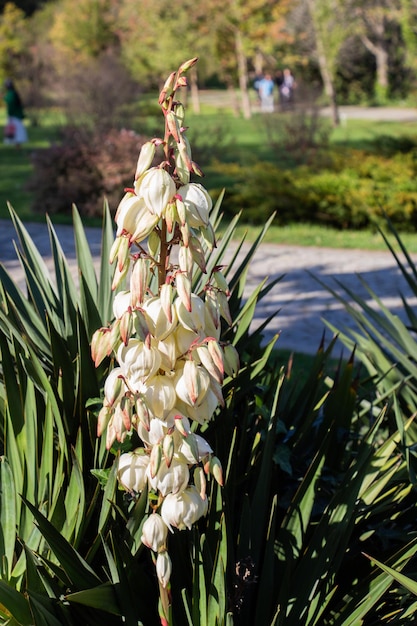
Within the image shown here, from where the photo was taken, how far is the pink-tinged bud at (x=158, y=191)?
4.98 feet

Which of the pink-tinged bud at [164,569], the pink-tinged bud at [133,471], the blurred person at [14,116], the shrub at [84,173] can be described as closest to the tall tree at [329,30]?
the blurred person at [14,116]

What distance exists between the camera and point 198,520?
1.96m

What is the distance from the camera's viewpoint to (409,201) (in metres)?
11.0

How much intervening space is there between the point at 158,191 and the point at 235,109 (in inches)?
1241

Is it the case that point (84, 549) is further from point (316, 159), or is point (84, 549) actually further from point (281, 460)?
point (316, 159)

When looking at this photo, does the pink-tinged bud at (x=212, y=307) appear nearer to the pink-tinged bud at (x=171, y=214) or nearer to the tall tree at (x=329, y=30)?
the pink-tinged bud at (x=171, y=214)

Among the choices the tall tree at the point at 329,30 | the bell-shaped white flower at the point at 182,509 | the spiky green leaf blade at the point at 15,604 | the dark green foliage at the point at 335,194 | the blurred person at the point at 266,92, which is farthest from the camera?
the blurred person at the point at 266,92

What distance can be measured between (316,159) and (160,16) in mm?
19714

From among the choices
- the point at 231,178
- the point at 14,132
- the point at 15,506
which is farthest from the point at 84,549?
the point at 14,132

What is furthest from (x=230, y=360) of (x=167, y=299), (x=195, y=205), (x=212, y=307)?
(x=195, y=205)

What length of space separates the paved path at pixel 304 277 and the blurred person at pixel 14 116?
9276 mm

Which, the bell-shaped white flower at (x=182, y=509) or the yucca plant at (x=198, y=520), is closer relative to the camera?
the bell-shaped white flower at (x=182, y=509)

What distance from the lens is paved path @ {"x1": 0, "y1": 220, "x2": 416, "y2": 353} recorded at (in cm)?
700

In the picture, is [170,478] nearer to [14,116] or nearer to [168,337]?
[168,337]
